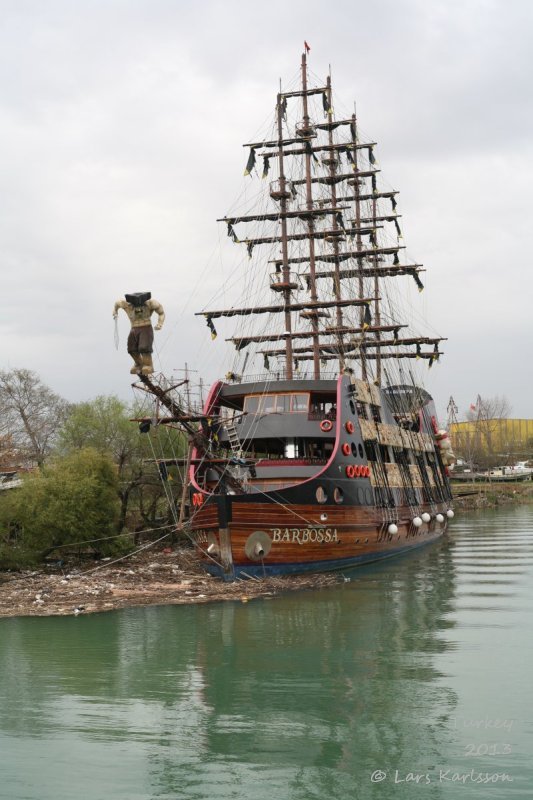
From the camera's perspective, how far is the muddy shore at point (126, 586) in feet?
76.9

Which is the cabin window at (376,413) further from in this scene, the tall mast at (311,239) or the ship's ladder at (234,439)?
the ship's ladder at (234,439)

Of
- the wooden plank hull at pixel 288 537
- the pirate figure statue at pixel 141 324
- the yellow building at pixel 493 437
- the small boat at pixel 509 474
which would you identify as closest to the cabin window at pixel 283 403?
the wooden plank hull at pixel 288 537

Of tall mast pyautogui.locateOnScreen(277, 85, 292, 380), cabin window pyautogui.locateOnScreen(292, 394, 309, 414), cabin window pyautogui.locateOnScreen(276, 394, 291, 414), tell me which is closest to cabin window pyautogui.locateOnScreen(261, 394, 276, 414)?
cabin window pyautogui.locateOnScreen(276, 394, 291, 414)

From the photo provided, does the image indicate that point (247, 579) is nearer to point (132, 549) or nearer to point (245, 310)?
point (132, 549)

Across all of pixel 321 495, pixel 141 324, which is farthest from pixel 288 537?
pixel 141 324

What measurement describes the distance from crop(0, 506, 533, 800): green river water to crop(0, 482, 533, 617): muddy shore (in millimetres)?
908

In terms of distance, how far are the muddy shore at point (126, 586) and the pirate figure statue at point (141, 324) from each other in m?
6.25

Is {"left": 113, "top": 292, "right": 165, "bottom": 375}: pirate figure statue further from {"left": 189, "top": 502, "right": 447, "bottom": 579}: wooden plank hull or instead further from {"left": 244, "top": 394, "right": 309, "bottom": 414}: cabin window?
{"left": 244, "top": 394, "right": 309, "bottom": 414}: cabin window

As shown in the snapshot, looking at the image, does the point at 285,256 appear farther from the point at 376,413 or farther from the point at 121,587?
the point at 121,587

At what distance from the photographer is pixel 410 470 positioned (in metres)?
41.7

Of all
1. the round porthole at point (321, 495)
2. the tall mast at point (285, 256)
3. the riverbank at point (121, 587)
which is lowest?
the riverbank at point (121, 587)

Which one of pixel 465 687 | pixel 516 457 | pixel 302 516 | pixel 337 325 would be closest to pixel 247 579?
pixel 302 516

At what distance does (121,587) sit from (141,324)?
7.92m

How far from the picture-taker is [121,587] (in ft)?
84.7
